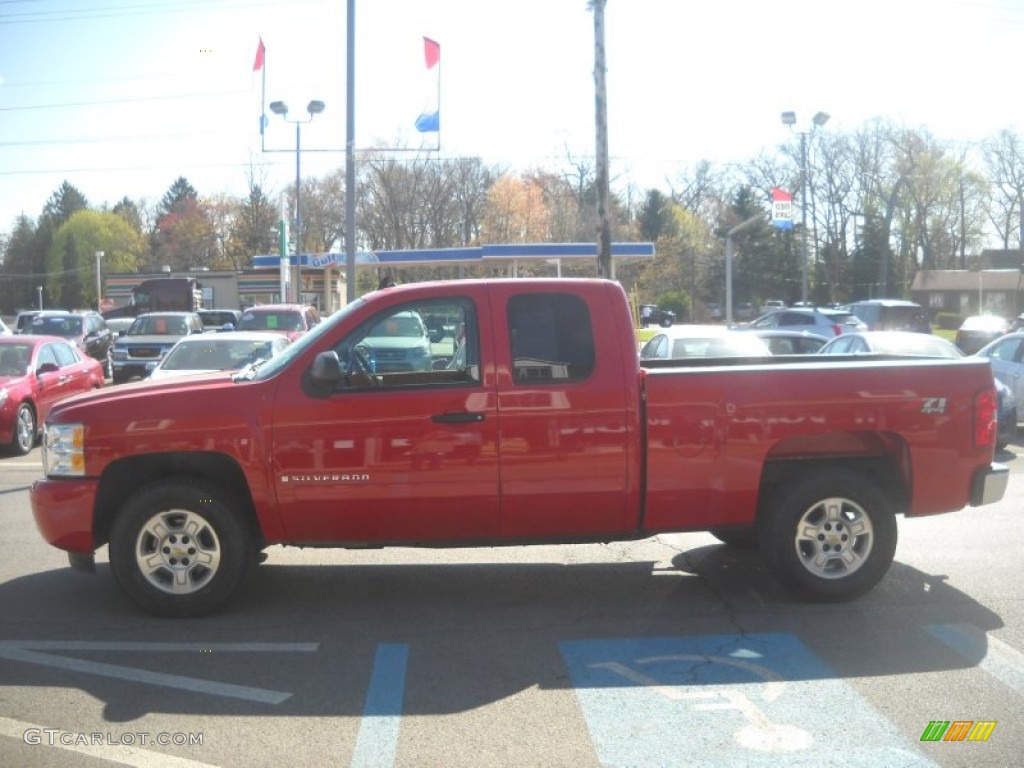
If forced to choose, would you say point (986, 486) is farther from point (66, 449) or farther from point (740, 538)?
point (66, 449)

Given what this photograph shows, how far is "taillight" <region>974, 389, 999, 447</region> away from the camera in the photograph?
21.3ft

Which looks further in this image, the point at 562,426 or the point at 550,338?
the point at 550,338

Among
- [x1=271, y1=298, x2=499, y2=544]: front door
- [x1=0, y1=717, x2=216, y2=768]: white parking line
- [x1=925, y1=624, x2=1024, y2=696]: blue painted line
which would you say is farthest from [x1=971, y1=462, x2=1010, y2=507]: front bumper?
[x1=0, y1=717, x2=216, y2=768]: white parking line

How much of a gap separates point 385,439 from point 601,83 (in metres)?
15.6

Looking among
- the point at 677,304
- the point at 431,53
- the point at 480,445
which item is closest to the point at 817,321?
the point at 431,53

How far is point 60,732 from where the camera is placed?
453 centimetres

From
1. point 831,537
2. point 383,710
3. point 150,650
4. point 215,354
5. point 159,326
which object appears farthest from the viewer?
point 159,326

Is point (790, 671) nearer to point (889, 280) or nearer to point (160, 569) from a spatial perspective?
point (160, 569)

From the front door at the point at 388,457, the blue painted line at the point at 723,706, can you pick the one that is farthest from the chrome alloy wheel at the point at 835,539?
the front door at the point at 388,457

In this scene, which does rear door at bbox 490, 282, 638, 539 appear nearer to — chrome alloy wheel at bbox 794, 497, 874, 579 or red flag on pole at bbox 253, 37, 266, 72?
chrome alloy wheel at bbox 794, 497, 874, 579

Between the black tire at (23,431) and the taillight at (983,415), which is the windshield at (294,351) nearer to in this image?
the taillight at (983,415)

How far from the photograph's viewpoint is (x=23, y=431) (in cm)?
1380

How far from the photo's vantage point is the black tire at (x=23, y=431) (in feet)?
44.5

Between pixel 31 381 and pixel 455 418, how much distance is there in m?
10.2
